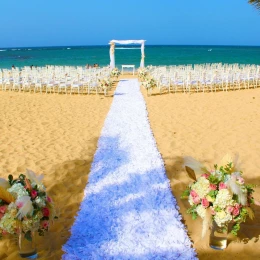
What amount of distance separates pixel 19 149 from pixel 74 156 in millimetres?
1234

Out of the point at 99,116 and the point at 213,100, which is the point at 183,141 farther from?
the point at 213,100

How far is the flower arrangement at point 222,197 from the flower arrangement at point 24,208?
1448 millimetres

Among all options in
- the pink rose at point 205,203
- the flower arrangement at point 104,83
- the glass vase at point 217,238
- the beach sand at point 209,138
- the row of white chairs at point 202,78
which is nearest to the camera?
the pink rose at point 205,203

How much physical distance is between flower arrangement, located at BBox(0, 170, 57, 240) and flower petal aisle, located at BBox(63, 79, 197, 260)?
52 cm

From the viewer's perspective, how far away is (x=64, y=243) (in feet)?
10.8

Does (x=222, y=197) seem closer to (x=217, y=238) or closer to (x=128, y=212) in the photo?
(x=217, y=238)

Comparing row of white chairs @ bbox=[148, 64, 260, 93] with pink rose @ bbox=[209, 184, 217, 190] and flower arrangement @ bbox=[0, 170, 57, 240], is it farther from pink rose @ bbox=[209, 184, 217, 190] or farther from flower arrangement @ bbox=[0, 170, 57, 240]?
flower arrangement @ bbox=[0, 170, 57, 240]

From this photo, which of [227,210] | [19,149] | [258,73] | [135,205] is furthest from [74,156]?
[258,73]

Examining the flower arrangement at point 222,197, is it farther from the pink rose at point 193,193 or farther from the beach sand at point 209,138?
the beach sand at point 209,138

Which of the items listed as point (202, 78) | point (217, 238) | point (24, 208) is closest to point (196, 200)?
point (217, 238)

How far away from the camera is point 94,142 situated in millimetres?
6898

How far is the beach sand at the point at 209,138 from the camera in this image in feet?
11.0

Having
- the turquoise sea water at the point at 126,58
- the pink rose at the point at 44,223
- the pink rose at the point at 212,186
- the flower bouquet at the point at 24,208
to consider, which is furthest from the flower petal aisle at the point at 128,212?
the turquoise sea water at the point at 126,58

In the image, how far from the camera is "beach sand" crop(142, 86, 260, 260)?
337 cm
